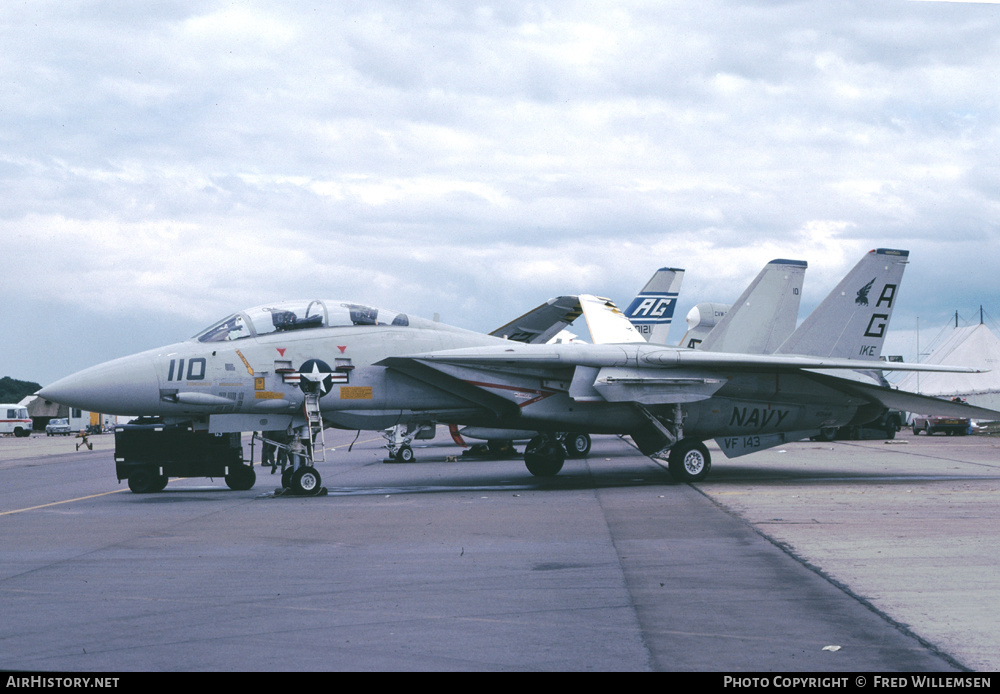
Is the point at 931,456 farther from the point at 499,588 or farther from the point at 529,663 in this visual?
the point at 529,663

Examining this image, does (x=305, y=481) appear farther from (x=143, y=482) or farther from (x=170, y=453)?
(x=143, y=482)

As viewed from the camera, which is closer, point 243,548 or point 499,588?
point 499,588

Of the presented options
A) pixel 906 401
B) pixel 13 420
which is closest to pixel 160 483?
pixel 906 401

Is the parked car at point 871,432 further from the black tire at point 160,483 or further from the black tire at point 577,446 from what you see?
the black tire at point 160,483

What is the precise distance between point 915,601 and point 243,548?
20.1 feet

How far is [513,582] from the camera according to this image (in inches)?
282

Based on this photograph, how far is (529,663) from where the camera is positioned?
4852mm

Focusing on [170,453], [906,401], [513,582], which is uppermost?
[906,401]

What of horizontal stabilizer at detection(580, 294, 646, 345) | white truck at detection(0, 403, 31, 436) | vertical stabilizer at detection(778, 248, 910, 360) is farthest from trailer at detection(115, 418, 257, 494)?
white truck at detection(0, 403, 31, 436)

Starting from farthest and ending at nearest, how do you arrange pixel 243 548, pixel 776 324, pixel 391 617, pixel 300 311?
pixel 776 324, pixel 300 311, pixel 243 548, pixel 391 617

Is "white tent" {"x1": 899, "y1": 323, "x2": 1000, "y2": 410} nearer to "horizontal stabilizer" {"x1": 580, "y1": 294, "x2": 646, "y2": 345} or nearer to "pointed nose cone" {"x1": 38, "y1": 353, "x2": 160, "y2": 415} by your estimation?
"horizontal stabilizer" {"x1": 580, "y1": 294, "x2": 646, "y2": 345}

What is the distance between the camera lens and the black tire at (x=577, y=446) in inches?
985

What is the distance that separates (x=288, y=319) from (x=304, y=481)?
2693 millimetres

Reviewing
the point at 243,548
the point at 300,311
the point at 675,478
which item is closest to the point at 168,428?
the point at 300,311
